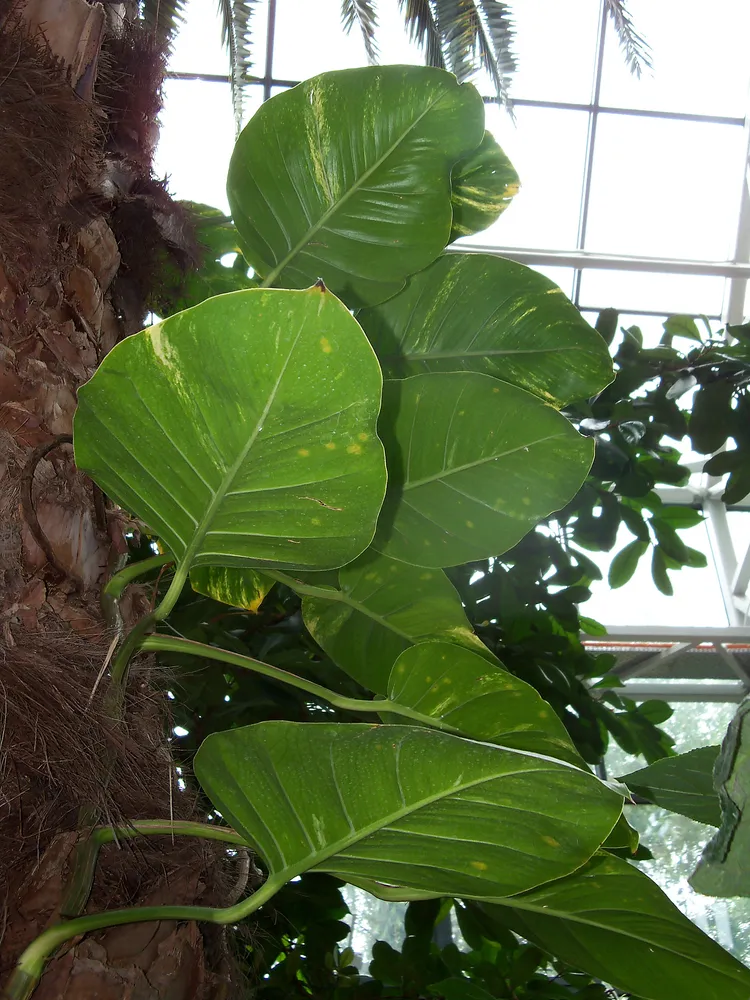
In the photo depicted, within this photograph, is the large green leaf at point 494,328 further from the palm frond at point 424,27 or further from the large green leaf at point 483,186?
the palm frond at point 424,27

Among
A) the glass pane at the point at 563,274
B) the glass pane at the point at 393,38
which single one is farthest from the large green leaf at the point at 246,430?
the glass pane at the point at 563,274

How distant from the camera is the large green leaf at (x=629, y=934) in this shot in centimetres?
54

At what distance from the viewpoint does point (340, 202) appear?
69 centimetres

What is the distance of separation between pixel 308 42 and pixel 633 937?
6738mm

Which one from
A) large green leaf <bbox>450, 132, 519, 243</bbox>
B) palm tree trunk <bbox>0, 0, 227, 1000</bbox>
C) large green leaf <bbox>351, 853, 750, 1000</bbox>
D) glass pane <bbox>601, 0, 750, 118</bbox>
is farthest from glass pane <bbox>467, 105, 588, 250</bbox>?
large green leaf <bbox>351, 853, 750, 1000</bbox>

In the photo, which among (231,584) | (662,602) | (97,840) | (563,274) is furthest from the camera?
(662,602)

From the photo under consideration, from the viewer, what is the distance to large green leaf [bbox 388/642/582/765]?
60 cm

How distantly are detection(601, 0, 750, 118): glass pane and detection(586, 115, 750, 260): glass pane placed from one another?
160 millimetres

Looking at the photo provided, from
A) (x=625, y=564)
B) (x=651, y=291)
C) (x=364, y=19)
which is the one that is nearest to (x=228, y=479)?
(x=625, y=564)

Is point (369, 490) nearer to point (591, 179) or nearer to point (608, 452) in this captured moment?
point (608, 452)

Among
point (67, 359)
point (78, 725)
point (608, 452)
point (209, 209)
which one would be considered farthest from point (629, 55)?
point (78, 725)

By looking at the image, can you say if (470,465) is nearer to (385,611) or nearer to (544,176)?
(385,611)

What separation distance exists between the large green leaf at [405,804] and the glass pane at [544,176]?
22.7ft

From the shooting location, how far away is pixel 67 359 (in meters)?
0.72
